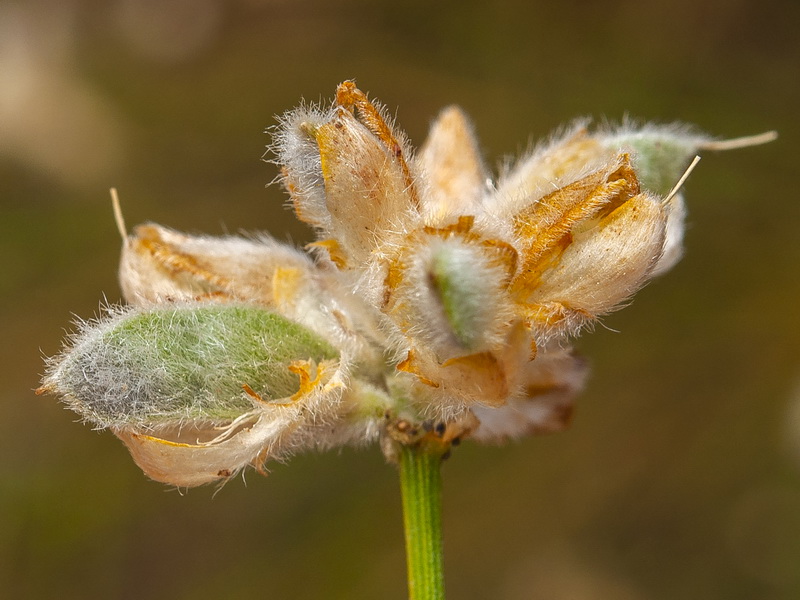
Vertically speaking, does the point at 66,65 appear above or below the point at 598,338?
above

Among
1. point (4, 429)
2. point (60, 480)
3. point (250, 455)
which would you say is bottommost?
point (250, 455)

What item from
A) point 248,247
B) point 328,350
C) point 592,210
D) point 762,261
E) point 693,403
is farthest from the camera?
point 762,261

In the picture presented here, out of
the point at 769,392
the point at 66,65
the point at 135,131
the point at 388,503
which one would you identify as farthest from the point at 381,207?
the point at 66,65

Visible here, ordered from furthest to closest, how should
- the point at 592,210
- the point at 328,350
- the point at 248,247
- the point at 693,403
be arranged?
the point at 693,403 < the point at 248,247 < the point at 328,350 < the point at 592,210

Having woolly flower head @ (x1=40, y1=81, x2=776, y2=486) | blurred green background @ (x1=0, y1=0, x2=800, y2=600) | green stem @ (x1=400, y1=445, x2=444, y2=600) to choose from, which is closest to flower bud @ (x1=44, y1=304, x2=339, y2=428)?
woolly flower head @ (x1=40, y1=81, x2=776, y2=486)

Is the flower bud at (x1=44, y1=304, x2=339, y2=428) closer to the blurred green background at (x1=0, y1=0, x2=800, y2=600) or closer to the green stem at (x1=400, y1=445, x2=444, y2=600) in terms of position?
the green stem at (x1=400, y1=445, x2=444, y2=600)

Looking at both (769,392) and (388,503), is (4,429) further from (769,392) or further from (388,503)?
(769,392)
